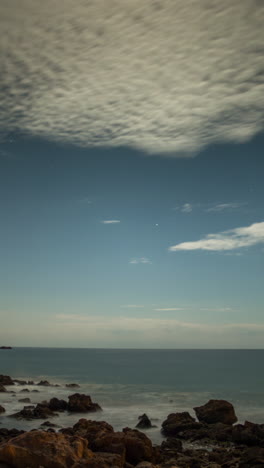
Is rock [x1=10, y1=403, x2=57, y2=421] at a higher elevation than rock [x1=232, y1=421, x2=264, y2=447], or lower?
lower

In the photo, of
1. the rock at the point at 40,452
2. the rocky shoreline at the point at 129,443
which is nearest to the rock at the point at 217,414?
the rocky shoreline at the point at 129,443

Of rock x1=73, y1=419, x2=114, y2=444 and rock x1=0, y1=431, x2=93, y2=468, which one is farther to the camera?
rock x1=73, y1=419, x2=114, y2=444

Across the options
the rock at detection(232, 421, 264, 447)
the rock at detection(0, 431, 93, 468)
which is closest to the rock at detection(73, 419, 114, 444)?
the rock at detection(0, 431, 93, 468)

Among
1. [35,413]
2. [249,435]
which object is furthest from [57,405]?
[249,435]

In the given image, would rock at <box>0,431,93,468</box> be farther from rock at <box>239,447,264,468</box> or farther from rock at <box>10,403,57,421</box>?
rock at <box>10,403,57,421</box>

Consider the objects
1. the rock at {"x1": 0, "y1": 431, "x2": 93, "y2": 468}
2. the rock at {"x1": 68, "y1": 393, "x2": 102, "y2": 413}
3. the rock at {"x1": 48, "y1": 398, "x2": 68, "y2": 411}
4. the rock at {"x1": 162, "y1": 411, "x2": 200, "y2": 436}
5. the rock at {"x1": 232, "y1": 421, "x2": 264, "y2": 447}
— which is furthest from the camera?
the rock at {"x1": 48, "y1": 398, "x2": 68, "y2": 411}

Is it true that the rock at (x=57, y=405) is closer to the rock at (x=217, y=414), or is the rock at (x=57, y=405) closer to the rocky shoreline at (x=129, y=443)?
the rocky shoreline at (x=129, y=443)

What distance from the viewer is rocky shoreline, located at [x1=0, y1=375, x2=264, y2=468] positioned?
1686 cm

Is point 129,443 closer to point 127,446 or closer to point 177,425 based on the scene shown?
point 127,446

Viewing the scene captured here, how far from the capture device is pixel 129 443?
23734mm

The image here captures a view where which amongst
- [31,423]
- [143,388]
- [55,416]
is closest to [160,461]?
[31,423]

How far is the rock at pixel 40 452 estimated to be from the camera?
53.7ft

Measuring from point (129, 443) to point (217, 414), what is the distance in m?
21.7

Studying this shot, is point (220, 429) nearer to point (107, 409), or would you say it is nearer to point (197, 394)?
point (107, 409)
